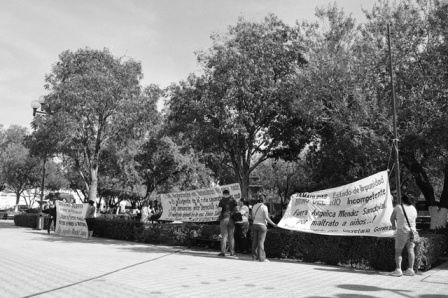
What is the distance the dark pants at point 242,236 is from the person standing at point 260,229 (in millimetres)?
1307

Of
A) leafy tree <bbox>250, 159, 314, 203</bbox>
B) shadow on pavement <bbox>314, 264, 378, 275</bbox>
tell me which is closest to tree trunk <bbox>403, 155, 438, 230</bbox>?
shadow on pavement <bbox>314, 264, 378, 275</bbox>

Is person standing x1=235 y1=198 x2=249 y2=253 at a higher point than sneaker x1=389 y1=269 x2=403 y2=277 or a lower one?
higher

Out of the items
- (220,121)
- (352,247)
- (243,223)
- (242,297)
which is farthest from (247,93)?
(242,297)

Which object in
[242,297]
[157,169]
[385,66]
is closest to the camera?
[242,297]

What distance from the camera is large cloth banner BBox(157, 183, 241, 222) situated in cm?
1430

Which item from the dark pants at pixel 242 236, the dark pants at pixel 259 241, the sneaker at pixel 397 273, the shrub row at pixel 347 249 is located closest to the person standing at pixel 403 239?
the sneaker at pixel 397 273

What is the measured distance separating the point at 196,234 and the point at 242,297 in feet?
26.7

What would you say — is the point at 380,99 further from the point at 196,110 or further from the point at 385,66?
the point at 196,110

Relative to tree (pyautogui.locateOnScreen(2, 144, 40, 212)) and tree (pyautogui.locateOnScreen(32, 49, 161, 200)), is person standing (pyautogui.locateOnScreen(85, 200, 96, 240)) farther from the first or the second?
tree (pyautogui.locateOnScreen(2, 144, 40, 212))

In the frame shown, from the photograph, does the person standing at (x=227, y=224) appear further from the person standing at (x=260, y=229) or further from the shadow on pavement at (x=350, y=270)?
the shadow on pavement at (x=350, y=270)

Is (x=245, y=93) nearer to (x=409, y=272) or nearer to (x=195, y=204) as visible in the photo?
(x=195, y=204)

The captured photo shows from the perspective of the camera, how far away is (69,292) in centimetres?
696

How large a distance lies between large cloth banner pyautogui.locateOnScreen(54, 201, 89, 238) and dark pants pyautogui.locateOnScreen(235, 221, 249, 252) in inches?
321

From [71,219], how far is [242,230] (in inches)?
389
